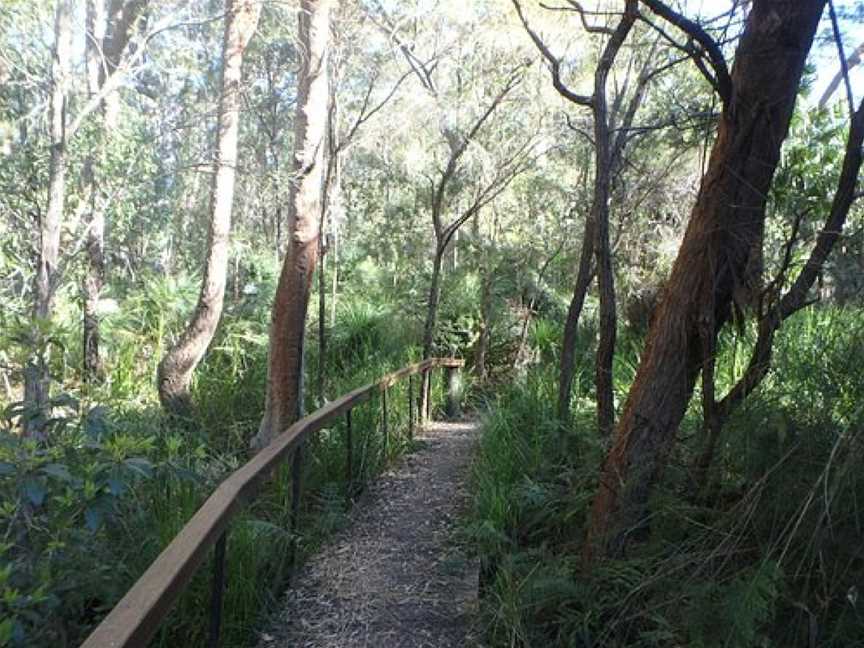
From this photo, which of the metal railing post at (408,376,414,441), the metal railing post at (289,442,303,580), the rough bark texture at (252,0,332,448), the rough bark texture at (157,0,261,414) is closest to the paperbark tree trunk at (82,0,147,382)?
the rough bark texture at (157,0,261,414)

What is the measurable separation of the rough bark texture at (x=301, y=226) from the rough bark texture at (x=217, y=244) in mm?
2205

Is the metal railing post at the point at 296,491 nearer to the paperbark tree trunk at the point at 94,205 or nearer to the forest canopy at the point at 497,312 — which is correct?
the forest canopy at the point at 497,312

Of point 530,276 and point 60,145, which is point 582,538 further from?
point 530,276

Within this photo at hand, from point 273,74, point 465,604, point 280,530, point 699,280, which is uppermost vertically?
point 273,74

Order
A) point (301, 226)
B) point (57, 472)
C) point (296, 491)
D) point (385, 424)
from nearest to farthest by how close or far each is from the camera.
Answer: point (57, 472)
point (296, 491)
point (385, 424)
point (301, 226)

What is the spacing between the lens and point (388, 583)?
4.24m

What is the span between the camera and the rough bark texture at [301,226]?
24.8ft

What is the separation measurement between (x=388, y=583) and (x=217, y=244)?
7130mm

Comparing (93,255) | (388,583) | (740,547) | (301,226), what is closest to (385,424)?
(301,226)

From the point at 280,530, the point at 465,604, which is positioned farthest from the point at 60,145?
the point at 465,604

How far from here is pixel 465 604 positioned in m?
3.92

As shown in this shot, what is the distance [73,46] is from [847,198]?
7665mm

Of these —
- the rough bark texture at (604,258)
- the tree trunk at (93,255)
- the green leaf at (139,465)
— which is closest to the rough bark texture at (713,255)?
the rough bark texture at (604,258)

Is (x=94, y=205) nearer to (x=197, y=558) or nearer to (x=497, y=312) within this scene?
(x=497, y=312)
